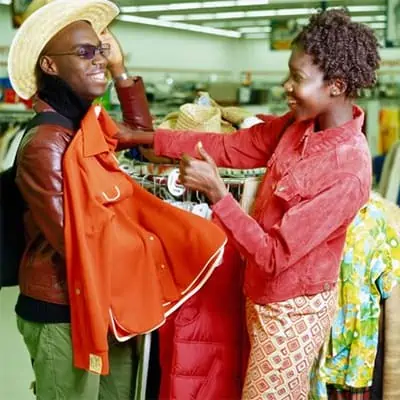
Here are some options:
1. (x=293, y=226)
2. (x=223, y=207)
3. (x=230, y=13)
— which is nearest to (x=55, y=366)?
(x=223, y=207)

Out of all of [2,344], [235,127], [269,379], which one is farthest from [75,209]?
[2,344]

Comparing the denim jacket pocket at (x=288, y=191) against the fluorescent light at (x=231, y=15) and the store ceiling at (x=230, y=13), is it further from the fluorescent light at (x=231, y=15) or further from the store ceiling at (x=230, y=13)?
the fluorescent light at (x=231, y=15)

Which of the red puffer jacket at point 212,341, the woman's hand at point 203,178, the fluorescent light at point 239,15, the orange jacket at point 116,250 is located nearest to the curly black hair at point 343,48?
the woman's hand at point 203,178

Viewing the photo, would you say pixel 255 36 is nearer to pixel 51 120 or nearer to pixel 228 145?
pixel 228 145

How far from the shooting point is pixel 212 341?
2.16 m

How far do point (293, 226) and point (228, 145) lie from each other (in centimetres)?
54

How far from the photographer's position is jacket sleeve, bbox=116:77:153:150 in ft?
7.30

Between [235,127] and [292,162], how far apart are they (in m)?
0.71

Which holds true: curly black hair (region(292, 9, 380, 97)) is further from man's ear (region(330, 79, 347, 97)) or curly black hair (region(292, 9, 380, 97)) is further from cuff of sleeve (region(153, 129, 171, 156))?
cuff of sleeve (region(153, 129, 171, 156))

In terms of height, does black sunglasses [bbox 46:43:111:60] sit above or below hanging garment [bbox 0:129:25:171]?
above

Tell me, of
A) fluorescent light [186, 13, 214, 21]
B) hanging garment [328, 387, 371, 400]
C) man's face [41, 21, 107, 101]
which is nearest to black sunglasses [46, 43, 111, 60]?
man's face [41, 21, 107, 101]

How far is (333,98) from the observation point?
73.3 inches

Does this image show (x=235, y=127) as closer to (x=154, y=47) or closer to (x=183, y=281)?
(x=183, y=281)

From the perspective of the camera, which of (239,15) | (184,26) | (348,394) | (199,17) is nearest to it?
(348,394)
